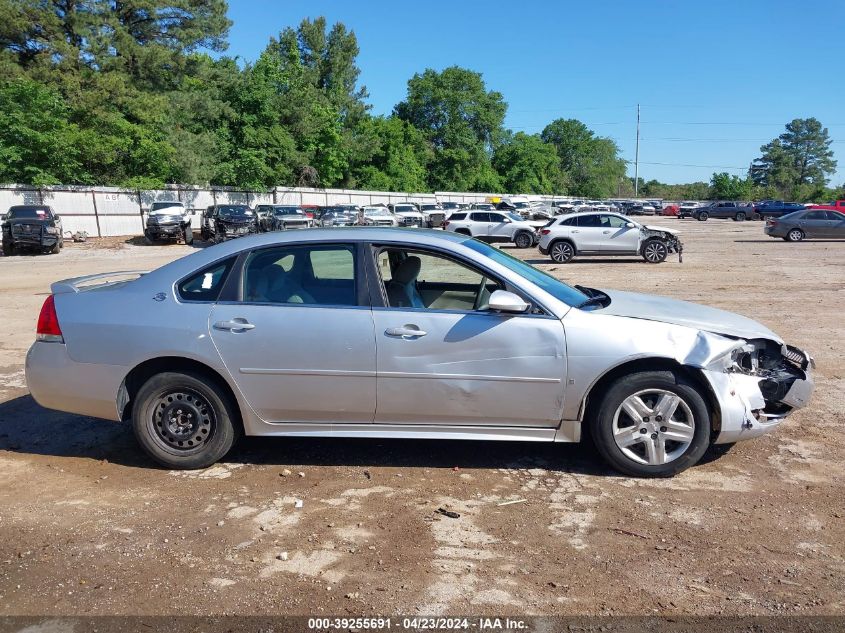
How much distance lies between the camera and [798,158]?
438ft

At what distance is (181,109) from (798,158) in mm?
129533

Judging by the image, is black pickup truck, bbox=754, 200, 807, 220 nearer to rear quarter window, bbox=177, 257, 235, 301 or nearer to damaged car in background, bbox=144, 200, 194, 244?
damaged car in background, bbox=144, 200, 194, 244

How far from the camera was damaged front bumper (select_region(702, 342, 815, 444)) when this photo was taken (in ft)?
14.0

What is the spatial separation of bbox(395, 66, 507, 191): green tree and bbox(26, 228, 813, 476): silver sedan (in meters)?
80.6

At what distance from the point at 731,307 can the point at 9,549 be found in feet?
36.0

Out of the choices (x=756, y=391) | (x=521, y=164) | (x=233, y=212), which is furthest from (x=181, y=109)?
(x=521, y=164)

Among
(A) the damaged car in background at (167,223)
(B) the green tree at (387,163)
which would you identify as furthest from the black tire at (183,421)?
(B) the green tree at (387,163)

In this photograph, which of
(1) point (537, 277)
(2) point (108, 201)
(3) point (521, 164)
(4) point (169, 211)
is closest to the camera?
(1) point (537, 277)

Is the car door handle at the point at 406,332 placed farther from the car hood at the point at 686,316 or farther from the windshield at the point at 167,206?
the windshield at the point at 167,206

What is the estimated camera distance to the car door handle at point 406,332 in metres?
4.31

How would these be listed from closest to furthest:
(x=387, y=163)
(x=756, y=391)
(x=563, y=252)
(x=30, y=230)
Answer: (x=756, y=391) < (x=563, y=252) < (x=30, y=230) < (x=387, y=163)

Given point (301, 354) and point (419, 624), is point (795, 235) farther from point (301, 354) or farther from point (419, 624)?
point (419, 624)

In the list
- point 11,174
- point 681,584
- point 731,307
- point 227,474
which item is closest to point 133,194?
point 11,174

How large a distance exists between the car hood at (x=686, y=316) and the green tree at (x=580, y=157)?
122m
